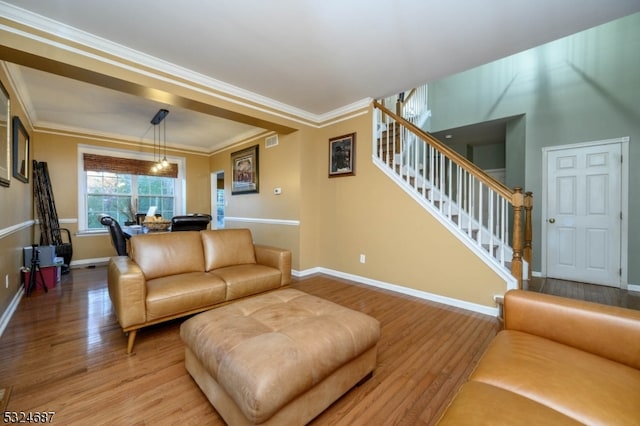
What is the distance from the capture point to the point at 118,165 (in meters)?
5.12

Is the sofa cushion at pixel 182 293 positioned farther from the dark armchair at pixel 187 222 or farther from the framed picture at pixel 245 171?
the framed picture at pixel 245 171

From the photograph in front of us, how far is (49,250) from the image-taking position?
3324 mm

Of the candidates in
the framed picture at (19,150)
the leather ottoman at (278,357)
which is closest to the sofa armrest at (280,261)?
the leather ottoman at (278,357)

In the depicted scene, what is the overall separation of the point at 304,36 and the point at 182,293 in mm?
2391

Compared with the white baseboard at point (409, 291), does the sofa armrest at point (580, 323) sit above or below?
above

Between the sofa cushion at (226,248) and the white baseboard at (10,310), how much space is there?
1665mm

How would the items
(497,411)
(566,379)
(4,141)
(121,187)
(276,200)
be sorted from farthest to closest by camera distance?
(121,187) < (276,200) < (4,141) < (566,379) < (497,411)

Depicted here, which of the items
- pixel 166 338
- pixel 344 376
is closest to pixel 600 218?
pixel 344 376

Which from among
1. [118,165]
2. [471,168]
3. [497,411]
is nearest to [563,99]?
[471,168]

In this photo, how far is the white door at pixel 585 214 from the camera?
137 inches

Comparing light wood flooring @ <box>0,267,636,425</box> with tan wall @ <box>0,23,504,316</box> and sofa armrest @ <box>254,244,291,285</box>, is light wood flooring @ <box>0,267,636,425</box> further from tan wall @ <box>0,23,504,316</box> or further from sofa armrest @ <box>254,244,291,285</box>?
sofa armrest @ <box>254,244,291,285</box>

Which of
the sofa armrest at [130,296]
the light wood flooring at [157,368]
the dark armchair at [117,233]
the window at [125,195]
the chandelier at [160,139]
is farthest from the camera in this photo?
the window at [125,195]

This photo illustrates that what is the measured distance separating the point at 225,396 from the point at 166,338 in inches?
47.9

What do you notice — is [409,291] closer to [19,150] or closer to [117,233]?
[117,233]
